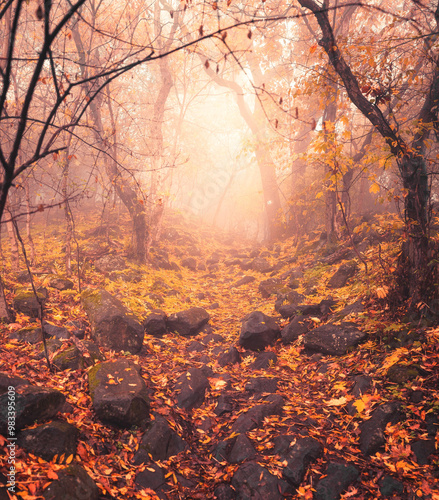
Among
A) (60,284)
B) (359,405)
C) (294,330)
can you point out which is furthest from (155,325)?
(359,405)

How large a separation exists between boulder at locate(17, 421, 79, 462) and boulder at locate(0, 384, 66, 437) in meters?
0.15

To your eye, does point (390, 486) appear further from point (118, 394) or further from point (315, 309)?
point (315, 309)

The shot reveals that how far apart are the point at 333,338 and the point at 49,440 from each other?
4276 mm

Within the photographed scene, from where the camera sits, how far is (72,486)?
2645mm

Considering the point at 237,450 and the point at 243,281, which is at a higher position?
the point at 243,281

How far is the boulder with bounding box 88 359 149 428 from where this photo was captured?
3.77m

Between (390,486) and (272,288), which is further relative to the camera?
(272,288)

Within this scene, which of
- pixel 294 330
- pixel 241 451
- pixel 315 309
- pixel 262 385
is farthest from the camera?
pixel 315 309

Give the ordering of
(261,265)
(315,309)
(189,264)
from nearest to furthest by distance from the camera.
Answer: (315,309), (261,265), (189,264)

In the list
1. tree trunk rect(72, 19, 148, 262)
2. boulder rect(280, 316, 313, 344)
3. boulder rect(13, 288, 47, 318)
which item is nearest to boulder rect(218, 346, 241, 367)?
boulder rect(280, 316, 313, 344)

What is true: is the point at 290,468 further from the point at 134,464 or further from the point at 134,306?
the point at 134,306

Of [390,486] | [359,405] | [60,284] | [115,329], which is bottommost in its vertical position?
[390,486]

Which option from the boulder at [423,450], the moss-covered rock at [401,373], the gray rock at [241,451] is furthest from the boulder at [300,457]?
the moss-covered rock at [401,373]

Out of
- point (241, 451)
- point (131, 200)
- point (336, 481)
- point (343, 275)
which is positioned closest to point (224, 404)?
point (241, 451)
